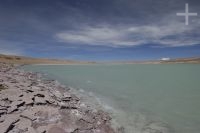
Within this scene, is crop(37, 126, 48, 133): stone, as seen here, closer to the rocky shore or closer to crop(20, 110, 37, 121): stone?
the rocky shore

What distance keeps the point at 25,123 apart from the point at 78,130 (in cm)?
199

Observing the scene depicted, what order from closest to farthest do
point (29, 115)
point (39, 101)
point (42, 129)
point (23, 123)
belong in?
point (42, 129) → point (23, 123) → point (29, 115) → point (39, 101)

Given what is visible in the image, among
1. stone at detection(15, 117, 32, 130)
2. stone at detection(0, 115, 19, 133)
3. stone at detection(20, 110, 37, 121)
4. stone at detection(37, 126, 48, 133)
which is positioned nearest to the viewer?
stone at detection(0, 115, 19, 133)

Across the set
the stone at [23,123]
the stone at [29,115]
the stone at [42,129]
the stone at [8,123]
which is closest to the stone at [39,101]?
the stone at [29,115]

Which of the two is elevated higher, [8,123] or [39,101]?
[39,101]

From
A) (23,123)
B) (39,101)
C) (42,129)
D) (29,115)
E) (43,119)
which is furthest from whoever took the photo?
(39,101)

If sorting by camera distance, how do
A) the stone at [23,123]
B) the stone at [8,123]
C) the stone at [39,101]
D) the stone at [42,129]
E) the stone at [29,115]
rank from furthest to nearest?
the stone at [39,101] → the stone at [29,115] → the stone at [23,123] → the stone at [42,129] → the stone at [8,123]

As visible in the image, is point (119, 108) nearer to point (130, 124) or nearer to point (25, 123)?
point (130, 124)

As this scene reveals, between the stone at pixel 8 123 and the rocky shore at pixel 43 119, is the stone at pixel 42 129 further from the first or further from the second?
the stone at pixel 8 123

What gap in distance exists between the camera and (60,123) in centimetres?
780

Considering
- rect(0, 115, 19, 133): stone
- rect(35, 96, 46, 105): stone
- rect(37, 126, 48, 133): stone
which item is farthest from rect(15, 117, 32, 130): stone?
rect(35, 96, 46, 105): stone

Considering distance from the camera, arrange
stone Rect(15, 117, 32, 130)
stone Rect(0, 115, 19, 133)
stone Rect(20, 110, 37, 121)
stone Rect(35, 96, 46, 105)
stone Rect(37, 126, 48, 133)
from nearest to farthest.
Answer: stone Rect(0, 115, 19, 133), stone Rect(37, 126, 48, 133), stone Rect(15, 117, 32, 130), stone Rect(20, 110, 37, 121), stone Rect(35, 96, 46, 105)

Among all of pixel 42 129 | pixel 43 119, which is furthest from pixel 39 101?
pixel 42 129

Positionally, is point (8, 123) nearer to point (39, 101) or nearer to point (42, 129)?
point (42, 129)
